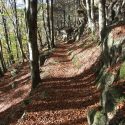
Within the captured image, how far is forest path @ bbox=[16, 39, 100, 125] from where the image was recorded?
12906 mm

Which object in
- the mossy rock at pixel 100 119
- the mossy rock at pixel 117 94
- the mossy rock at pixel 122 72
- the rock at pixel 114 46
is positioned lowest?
the mossy rock at pixel 100 119

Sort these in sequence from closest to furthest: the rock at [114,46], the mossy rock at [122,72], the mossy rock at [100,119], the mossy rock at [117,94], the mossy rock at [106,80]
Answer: the mossy rock at [100,119] < the mossy rock at [117,94] < the mossy rock at [122,72] < the mossy rock at [106,80] < the rock at [114,46]

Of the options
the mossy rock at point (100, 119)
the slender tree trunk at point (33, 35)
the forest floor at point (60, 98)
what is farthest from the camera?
the slender tree trunk at point (33, 35)

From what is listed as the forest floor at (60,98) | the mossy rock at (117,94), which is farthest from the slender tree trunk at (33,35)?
the mossy rock at (117,94)

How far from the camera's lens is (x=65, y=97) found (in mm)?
15508

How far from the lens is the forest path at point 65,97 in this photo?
12906 mm

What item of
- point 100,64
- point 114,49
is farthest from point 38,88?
point 114,49

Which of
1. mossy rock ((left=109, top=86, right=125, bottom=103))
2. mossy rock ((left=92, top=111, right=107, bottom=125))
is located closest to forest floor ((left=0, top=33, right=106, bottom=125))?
mossy rock ((left=92, top=111, right=107, bottom=125))

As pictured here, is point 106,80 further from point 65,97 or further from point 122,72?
point 65,97

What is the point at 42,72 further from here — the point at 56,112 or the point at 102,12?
the point at 56,112

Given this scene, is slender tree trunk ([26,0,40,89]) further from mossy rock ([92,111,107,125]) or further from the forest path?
mossy rock ([92,111,107,125])

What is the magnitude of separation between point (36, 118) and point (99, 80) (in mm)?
4195

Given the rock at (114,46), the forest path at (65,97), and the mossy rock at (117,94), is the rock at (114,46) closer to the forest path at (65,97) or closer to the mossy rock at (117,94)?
the forest path at (65,97)


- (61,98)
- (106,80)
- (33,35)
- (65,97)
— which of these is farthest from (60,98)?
(33,35)
